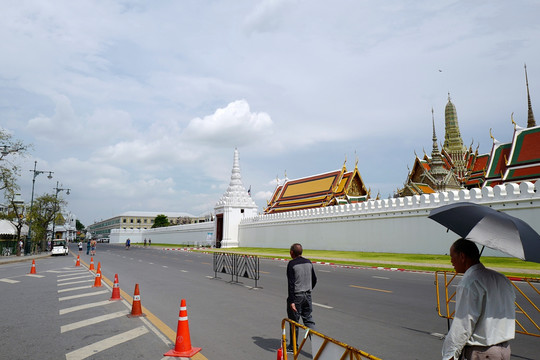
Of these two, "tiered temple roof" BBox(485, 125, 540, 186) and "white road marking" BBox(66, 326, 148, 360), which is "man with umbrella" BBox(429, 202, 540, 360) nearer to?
"white road marking" BBox(66, 326, 148, 360)

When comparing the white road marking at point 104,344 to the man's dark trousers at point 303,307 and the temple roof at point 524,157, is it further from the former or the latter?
the temple roof at point 524,157

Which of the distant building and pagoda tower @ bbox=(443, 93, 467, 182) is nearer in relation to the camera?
pagoda tower @ bbox=(443, 93, 467, 182)

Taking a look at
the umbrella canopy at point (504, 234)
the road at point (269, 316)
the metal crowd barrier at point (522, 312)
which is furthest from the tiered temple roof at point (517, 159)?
the umbrella canopy at point (504, 234)

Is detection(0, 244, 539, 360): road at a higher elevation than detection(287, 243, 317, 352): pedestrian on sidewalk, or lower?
lower

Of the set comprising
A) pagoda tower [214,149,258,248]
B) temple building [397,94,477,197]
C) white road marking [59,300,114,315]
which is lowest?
white road marking [59,300,114,315]

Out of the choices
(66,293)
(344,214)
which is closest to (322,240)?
(344,214)

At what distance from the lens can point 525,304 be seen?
9.26 metres

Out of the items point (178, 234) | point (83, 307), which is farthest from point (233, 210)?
point (83, 307)

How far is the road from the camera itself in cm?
608

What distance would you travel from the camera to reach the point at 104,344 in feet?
20.7

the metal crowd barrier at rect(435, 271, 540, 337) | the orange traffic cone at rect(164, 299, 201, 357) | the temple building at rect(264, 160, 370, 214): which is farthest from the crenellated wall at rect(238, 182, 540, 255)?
the orange traffic cone at rect(164, 299, 201, 357)

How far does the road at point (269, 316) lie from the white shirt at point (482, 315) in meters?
2.94

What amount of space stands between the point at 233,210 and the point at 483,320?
49.8 metres

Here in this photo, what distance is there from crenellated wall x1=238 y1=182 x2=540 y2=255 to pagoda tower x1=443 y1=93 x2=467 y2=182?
25759mm
